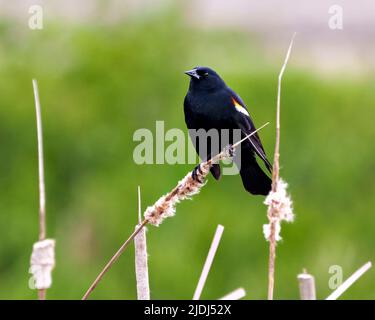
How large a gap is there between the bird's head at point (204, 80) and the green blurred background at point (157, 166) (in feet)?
6.97

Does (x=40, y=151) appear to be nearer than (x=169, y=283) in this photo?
Yes

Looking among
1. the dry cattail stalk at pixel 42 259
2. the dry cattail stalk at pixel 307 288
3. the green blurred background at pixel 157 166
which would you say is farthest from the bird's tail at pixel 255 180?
the green blurred background at pixel 157 166

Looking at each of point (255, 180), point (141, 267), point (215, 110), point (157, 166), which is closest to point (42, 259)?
point (141, 267)

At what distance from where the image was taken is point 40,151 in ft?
5.43

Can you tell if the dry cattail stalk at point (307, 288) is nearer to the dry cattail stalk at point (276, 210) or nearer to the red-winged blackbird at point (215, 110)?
the dry cattail stalk at point (276, 210)

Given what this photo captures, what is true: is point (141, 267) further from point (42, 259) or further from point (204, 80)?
point (204, 80)

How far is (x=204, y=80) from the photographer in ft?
10.1

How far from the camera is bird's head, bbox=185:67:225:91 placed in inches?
120

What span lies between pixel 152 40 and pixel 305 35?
3.39 metres

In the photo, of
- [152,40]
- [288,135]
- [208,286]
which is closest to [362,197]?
[288,135]

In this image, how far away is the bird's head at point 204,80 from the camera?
3.06 metres

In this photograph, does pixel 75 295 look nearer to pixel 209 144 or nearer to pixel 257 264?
pixel 257 264

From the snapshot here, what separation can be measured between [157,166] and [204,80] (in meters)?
2.32

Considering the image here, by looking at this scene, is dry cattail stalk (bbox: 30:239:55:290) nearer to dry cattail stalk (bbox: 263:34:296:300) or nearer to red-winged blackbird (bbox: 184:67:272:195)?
dry cattail stalk (bbox: 263:34:296:300)
